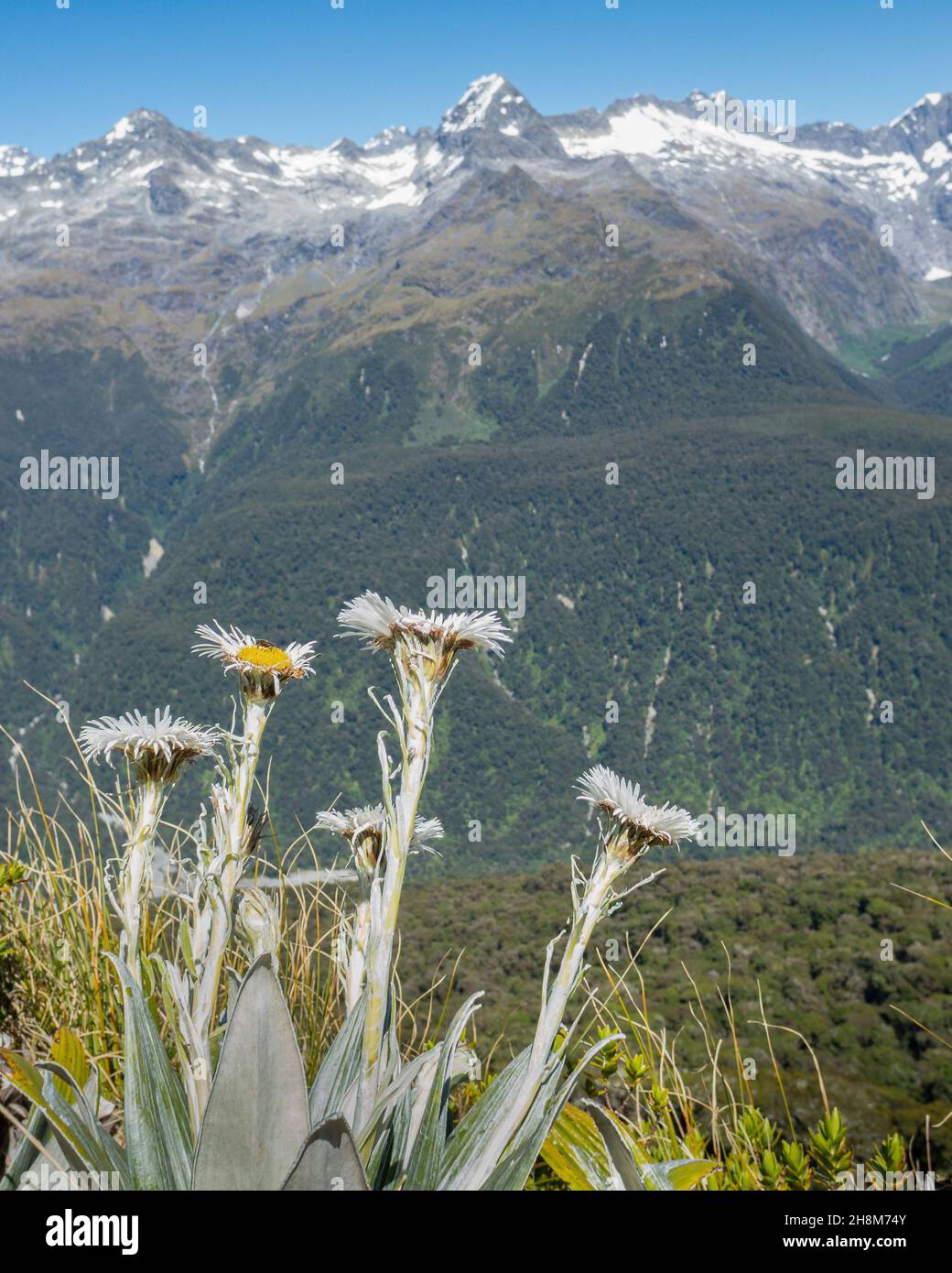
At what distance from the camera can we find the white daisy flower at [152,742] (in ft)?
7.95

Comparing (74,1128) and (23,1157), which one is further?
(23,1157)

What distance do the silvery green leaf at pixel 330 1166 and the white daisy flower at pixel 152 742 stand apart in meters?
0.97

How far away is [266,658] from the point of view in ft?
8.07

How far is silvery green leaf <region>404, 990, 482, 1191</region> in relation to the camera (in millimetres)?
2188

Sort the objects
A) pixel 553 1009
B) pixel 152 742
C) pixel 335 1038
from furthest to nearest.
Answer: pixel 152 742 → pixel 335 1038 → pixel 553 1009

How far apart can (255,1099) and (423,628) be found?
101 cm

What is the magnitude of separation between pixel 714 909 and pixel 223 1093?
50269mm

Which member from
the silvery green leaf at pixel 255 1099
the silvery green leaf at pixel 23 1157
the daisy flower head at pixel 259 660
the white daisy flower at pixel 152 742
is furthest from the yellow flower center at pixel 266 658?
the silvery green leaf at pixel 23 1157

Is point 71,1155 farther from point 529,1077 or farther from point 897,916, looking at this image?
point 897,916
